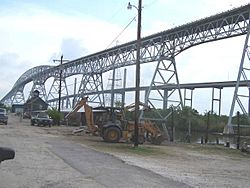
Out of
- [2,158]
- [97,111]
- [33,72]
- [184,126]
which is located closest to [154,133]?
[97,111]

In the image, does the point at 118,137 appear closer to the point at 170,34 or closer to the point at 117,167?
the point at 117,167

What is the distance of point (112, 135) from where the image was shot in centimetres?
3441

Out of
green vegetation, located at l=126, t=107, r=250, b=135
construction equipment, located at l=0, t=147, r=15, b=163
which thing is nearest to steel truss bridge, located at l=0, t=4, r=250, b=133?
green vegetation, located at l=126, t=107, r=250, b=135

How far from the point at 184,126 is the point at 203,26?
30.8 metres

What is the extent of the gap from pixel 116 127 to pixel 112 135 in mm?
676

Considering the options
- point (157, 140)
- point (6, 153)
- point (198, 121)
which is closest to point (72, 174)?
point (6, 153)

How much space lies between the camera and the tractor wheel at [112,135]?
34250 mm

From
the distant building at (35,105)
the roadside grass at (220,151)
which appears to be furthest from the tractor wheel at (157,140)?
the distant building at (35,105)

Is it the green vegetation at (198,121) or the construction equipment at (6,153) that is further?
the green vegetation at (198,121)

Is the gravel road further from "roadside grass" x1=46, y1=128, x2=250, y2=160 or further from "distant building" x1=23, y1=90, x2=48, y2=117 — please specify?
"distant building" x1=23, y1=90, x2=48, y2=117

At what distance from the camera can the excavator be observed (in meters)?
34.4

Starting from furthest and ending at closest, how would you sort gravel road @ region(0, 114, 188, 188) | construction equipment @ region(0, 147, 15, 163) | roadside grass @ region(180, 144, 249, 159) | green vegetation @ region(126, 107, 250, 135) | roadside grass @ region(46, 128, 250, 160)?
green vegetation @ region(126, 107, 250, 135)
roadside grass @ region(180, 144, 249, 159)
roadside grass @ region(46, 128, 250, 160)
gravel road @ region(0, 114, 188, 188)
construction equipment @ region(0, 147, 15, 163)

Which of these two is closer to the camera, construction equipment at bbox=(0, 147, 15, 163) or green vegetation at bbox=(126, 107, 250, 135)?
construction equipment at bbox=(0, 147, 15, 163)

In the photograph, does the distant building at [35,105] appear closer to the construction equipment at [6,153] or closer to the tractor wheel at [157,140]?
the tractor wheel at [157,140]
